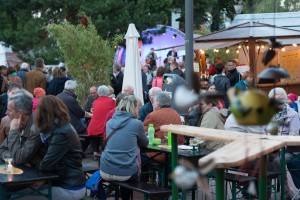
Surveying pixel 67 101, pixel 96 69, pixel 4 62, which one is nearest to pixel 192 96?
pixel 67 101

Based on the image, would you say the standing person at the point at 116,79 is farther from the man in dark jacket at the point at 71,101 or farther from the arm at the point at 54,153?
the arm at the point at 54,153

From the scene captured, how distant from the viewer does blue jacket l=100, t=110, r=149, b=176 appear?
6.39m

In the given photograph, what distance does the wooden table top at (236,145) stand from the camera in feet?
9.12

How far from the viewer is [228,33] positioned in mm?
12719

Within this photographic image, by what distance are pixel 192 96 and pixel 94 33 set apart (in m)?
12.8

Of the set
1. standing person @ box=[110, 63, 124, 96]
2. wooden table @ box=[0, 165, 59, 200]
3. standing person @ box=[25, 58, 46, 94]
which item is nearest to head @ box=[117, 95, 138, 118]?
wooden table @ box=[0, 165, 59, 200]

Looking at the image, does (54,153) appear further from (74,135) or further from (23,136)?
(23,136)

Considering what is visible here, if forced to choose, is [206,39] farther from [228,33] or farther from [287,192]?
[287,192]

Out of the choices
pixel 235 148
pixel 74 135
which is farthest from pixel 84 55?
pixel 235 148

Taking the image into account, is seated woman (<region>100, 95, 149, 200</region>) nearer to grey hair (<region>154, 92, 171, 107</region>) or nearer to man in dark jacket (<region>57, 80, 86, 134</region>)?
grey hair (<region>154, 92, 171, 107</region>)

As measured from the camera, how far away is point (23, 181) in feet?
16.9

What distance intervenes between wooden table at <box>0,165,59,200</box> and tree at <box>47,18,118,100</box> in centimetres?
828

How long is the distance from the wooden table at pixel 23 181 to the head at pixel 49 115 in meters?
0.43

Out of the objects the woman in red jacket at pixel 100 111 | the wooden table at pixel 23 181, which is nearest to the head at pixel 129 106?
the wooden table at pixel 23 181
